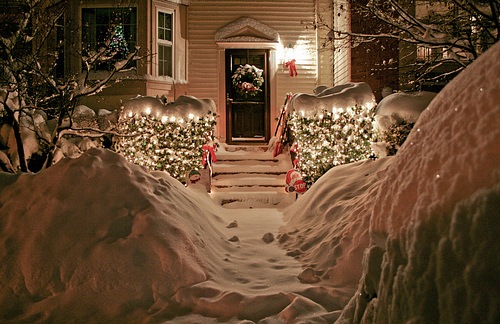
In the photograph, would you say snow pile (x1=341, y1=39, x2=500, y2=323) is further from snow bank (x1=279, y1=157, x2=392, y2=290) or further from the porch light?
the porch light

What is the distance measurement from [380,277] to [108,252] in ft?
10.3

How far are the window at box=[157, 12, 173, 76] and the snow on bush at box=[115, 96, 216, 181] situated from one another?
461 centimetres

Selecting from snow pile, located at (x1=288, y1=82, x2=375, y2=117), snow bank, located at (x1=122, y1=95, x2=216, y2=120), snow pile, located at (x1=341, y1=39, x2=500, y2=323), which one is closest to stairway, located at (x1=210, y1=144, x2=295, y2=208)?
snow bank, located at (x1=122, y1=95, x2=216, y2=120)

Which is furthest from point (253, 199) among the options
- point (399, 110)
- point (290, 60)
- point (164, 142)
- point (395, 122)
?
point (290, 60)

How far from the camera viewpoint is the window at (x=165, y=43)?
14.9 meters

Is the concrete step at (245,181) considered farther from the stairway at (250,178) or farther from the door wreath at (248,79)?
the door wreath at (248,79)

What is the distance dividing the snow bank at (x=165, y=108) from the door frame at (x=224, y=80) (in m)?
4.63

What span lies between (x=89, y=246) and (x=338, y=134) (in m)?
6.58

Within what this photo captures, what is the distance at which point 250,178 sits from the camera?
11.9 m

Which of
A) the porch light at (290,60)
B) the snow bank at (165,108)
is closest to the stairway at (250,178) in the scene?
the snow bank at (165,108)

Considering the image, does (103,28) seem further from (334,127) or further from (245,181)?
(334,127)

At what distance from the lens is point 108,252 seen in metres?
4.56

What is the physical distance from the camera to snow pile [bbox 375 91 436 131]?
997 centimetres

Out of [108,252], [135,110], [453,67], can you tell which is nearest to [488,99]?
[108,252]
